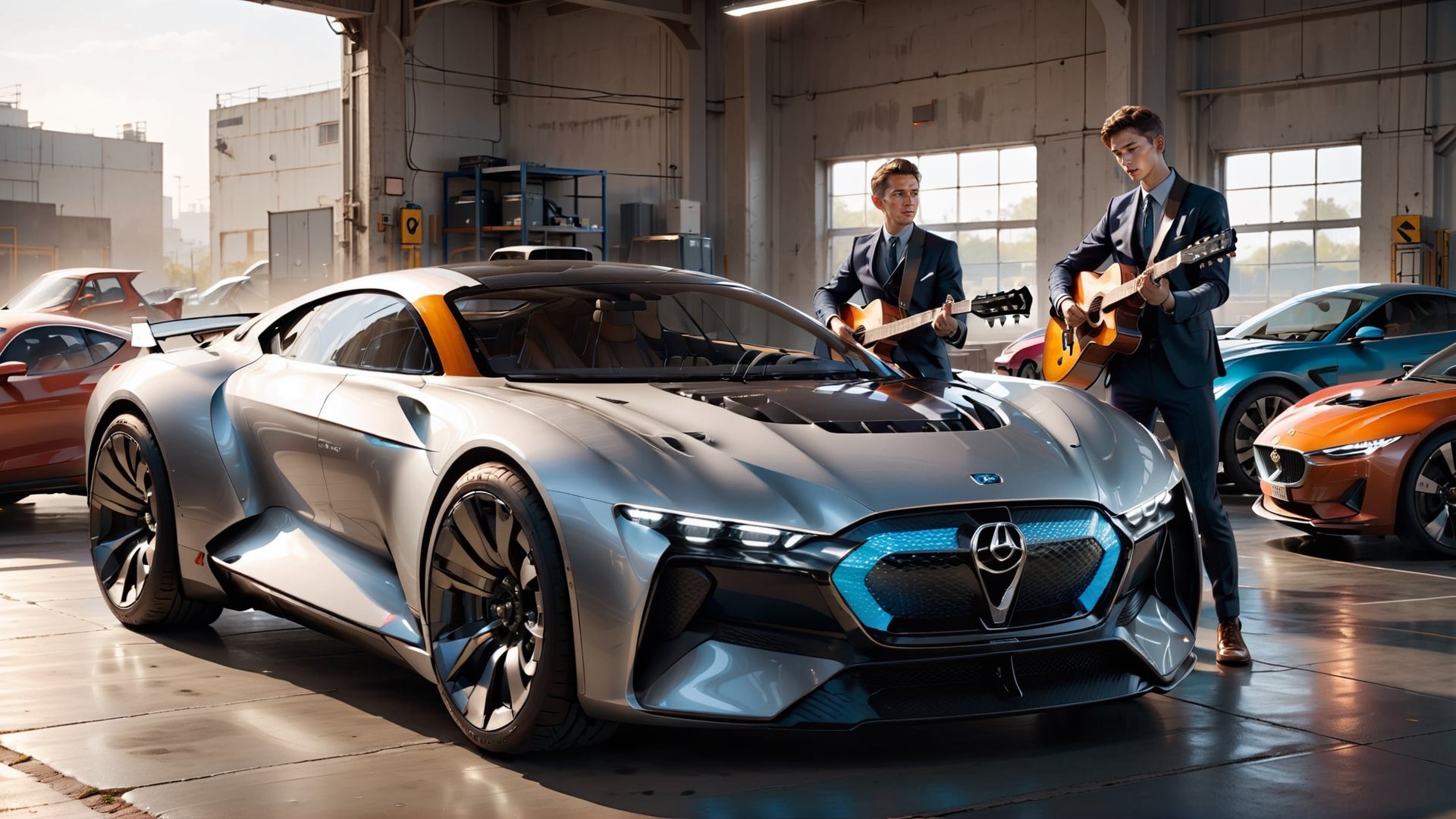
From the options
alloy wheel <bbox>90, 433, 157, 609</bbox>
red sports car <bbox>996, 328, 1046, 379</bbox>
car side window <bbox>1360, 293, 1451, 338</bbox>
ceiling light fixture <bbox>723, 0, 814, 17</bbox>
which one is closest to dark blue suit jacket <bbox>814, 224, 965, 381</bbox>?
alloy wheel <bbox>90, 433, 157, 609</bbox>

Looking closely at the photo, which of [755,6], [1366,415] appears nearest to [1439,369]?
[1366,415]

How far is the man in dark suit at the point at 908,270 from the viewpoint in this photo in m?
5.92

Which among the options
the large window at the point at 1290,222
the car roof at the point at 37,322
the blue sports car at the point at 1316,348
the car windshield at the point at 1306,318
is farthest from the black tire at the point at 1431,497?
the large window at the point at 1290,222

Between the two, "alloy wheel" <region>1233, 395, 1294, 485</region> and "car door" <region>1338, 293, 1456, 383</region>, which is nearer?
"alloy wheel" <region>1233, 395, 1294, 485</region>

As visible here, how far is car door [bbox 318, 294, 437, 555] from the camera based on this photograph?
3969 mm

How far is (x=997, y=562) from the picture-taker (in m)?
3.40

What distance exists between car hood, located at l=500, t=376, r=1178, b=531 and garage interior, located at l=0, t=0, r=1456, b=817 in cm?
64

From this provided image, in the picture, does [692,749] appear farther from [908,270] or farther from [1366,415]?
[1366,415]

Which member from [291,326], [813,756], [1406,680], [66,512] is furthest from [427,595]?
[66,512]

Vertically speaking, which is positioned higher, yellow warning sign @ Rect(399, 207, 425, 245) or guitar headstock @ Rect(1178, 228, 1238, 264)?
yellow warning sign @ Rect(399, 207, 425, 245)

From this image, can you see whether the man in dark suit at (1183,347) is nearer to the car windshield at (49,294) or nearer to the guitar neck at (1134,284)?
the guitar neck at (1134,284)

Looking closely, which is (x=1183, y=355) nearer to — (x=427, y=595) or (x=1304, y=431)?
(x=427, y=595)

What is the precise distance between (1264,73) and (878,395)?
1571 cm

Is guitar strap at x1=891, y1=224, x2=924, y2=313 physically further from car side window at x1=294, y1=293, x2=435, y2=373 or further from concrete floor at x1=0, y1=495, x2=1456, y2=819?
car side window at x1=294, y1=293, x2=435, y2=373
